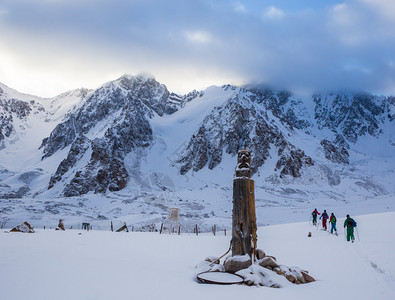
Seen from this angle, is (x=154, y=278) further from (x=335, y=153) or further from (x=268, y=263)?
(x=335, y=153)

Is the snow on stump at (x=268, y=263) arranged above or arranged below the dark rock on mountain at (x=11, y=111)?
below

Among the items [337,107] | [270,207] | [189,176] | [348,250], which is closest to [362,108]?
[337,107]

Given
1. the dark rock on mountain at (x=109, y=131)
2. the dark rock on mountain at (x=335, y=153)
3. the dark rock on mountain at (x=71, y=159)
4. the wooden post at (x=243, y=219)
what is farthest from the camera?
the dark rock on mountain at (x=335, y=153)

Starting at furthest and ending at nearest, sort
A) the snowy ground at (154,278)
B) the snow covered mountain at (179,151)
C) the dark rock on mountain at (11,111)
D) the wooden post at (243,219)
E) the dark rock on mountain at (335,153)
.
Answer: the dark rock on mountain at (11,111) → the dark rock on mountain at (335,153) → the snow covered mountain at (179,151) → the wooden post at (243,219) → the snowy ground at (154,278)

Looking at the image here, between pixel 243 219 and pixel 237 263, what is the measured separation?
1.39 meters

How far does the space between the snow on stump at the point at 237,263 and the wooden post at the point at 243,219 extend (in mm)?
406

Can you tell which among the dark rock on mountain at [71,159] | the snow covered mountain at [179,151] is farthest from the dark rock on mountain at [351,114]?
the dark rock on mountain at [71,159]

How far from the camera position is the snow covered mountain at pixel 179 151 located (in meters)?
82.3

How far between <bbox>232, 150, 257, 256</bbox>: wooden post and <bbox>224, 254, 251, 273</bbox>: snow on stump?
41 centimetres

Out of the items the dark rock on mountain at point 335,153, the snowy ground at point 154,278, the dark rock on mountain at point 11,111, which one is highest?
the dark rock on mountain at point 11,111

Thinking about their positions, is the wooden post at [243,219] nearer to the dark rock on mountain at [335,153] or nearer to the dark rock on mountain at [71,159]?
the dark rock on mountain at [71,159]

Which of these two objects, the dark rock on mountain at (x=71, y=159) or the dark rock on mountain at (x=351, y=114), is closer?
the dark rock on mountain at (x=71, y=159)

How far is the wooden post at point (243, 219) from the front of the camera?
32.8 feet

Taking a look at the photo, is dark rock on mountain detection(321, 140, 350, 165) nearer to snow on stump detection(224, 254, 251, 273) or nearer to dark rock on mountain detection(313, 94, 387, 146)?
dark rock on mountain detection(313, 94, 387, 146)
